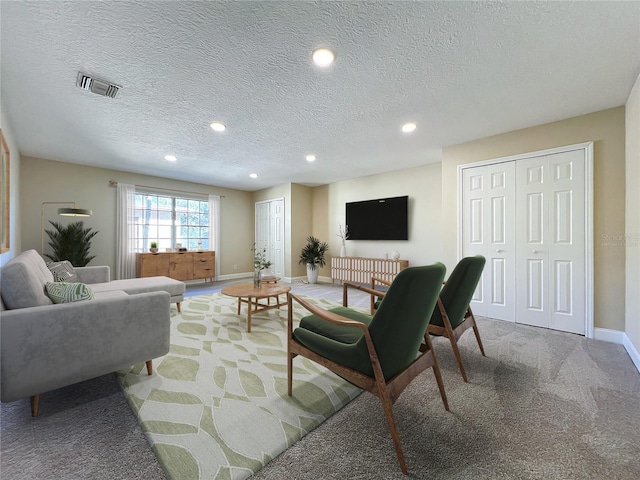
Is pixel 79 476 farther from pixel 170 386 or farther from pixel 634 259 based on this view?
pixel 634 259

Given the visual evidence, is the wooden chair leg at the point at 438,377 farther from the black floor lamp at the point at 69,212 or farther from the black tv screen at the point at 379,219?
the black floor lamp at the point at 69,212

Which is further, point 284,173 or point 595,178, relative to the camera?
point 284,173

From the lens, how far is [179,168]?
16.2ft

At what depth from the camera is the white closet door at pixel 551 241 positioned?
2.87 m

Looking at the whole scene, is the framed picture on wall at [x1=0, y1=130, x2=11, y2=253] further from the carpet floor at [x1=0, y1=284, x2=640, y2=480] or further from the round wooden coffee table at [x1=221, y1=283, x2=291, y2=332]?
the round wooden coffee table at [x1=221, y1=283, x2=291, y2=332]

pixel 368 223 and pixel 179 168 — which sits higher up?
pixel 179 168

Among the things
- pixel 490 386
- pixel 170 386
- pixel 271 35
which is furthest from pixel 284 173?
pixel 490 386

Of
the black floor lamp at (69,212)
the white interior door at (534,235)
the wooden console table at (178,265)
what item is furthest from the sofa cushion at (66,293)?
the white interior door at (534,235)

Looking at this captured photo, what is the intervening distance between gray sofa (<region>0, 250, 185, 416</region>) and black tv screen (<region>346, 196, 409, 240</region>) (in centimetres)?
430

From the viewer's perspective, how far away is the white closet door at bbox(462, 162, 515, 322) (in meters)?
3.29

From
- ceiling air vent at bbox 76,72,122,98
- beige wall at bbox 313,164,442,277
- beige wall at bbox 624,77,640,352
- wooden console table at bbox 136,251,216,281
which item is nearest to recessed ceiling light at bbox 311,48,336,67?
ceiling air vent at bbox 76,72,122,98

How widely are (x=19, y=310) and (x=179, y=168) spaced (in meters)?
4.04

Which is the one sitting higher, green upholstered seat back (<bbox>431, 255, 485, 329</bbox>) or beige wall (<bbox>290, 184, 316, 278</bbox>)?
beige wall (<bbox>290, 184, 316, 278</bbox>)

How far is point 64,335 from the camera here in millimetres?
1546
